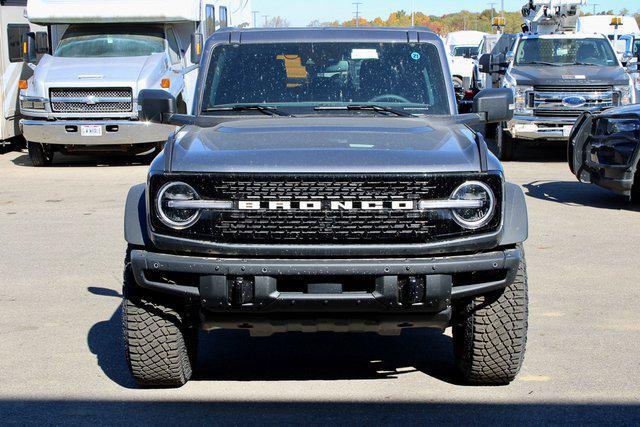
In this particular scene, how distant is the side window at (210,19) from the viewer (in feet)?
65.3

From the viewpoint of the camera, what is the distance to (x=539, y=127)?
17.5 m

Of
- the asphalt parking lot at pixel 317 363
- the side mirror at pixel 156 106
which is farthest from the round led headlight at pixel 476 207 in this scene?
the side mirror at pixel 156 106

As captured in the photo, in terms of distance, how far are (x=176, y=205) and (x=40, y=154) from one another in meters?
12.9

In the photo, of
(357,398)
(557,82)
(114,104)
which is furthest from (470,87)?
(357,398)

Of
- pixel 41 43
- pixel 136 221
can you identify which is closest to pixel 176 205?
pixel 136 221

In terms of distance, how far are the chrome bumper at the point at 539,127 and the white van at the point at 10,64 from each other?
8390 millimetres

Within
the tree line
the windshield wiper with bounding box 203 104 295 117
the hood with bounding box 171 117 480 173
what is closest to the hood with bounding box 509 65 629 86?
the windshield wiper with bounding box 203 104 295 117

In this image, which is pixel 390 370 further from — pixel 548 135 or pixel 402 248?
pixel 548 135

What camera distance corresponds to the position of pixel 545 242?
34.1 ft

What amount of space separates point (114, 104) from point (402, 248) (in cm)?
1235

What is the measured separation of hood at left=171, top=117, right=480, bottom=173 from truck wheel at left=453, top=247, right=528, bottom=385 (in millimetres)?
697

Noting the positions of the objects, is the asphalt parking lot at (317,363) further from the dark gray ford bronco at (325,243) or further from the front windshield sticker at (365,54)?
the front windshield sticker at (365,54)

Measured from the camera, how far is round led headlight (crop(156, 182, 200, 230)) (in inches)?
201

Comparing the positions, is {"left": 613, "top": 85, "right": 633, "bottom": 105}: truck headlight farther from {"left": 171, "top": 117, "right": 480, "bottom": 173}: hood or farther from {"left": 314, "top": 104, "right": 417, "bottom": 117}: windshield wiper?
{"left": 171, "top": 117, "right": 480, "bottom": 173}: hood
